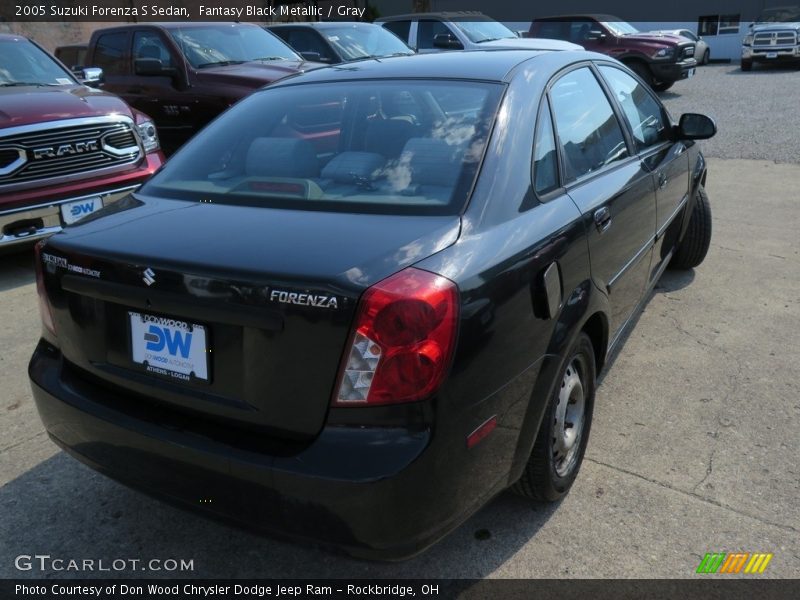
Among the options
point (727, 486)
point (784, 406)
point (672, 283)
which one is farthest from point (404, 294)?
point (672, 283)

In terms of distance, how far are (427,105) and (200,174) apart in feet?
3.02

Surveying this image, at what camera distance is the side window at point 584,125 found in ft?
9.56

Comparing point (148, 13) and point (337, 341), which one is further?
point (148, 13)

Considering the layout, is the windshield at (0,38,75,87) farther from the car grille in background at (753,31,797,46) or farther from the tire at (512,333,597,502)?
the car grille in background at (753,31,797,46)

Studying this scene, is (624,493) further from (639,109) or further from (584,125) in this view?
(639,109)

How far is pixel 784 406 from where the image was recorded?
3455 millimetres

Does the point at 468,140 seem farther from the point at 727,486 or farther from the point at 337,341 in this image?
the point at 727,486

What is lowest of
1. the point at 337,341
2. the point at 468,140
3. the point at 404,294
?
the point at 337,341

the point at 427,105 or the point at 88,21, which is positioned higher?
the point at 427,105

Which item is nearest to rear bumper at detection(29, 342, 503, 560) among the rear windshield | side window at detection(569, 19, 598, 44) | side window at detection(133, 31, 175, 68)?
the rear windshield

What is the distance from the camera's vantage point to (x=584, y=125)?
315 cm

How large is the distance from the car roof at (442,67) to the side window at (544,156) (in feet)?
0.72

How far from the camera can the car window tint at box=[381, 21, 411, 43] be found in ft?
45.6

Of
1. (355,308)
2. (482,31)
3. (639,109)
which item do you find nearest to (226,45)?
(639,109)
